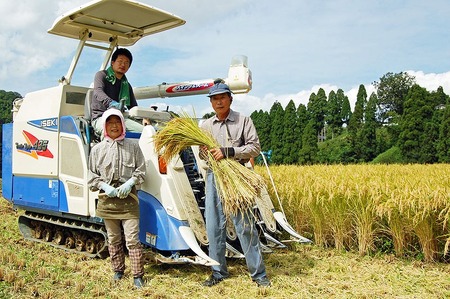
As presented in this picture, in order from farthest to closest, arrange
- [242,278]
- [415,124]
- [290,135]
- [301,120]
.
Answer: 1. [301,120]
2. [290,135]
3. [415,124]
4. [242,278]

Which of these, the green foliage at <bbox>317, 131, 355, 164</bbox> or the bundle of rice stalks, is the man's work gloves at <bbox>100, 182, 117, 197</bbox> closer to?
the bundle of rice stalks

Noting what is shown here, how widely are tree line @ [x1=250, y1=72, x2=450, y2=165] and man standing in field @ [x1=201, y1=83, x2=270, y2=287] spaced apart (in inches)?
993

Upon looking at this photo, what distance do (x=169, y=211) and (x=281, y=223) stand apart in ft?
5.33

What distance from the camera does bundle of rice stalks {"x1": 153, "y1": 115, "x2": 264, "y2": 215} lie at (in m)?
4.11

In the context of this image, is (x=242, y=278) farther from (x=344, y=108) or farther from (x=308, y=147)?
(x=344, y=108)

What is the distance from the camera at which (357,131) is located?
41844 mm

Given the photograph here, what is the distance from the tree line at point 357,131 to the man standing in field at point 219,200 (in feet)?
82.8

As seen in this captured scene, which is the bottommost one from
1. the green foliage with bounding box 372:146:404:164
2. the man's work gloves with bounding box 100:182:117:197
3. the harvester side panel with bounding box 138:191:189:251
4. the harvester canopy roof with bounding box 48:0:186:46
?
the green foliage with bounding box 372:146:404:164

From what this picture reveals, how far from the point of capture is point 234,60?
7.18 meters

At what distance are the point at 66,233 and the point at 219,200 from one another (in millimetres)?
2691

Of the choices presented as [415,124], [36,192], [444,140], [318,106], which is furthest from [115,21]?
[318,106]

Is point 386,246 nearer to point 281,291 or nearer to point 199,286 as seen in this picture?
point 281,291

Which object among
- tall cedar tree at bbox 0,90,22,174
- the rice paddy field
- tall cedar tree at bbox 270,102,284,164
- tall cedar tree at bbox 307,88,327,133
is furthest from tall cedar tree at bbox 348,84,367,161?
the rice paddy field

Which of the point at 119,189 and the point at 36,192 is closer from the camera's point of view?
the point at 119,189
